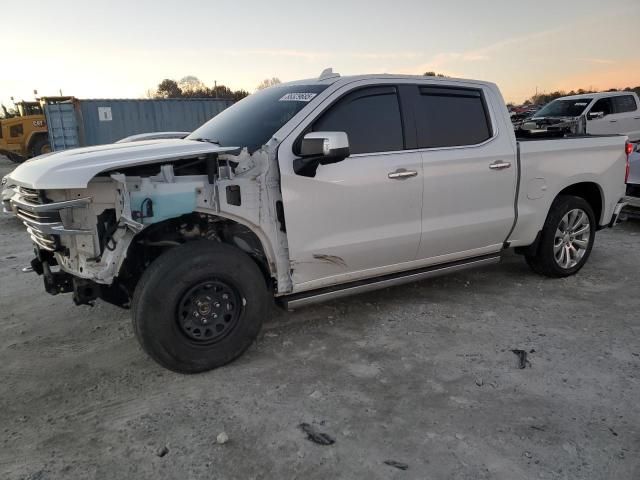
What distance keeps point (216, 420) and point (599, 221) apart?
175 inches

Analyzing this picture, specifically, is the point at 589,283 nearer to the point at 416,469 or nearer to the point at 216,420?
the point at 416,469

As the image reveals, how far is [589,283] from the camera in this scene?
496 centimetres

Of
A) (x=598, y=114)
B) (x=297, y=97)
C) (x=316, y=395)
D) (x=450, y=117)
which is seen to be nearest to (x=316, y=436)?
(x=316, y=395)

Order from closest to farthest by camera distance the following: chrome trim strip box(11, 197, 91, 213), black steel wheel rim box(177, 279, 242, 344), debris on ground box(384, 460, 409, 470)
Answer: debris on ground box(384, 460, 409, 470), chrome trim strip box(11, 197, 91, 213), black steel wheel rim box(177, 279, 242, 344)

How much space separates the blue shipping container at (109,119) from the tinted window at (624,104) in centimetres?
1364

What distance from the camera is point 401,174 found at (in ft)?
12.4

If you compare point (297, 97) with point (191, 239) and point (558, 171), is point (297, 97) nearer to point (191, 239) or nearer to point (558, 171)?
point (191, 239)

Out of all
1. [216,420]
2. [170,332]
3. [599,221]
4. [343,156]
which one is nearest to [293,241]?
[343,156]

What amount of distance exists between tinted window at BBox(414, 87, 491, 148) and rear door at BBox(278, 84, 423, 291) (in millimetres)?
244

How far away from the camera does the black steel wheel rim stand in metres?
3.16

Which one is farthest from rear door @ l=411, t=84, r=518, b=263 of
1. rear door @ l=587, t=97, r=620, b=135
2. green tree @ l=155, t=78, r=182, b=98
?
green tree @ l=155, t=78, r=182, b=98

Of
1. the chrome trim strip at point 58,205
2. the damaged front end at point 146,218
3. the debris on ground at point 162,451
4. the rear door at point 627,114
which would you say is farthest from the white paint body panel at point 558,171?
the rear door at point 627,114

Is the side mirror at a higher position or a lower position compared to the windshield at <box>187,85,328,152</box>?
lower

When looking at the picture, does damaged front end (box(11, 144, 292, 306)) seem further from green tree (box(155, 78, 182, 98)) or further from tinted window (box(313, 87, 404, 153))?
green tree (box(155, 78, 182, 98))
